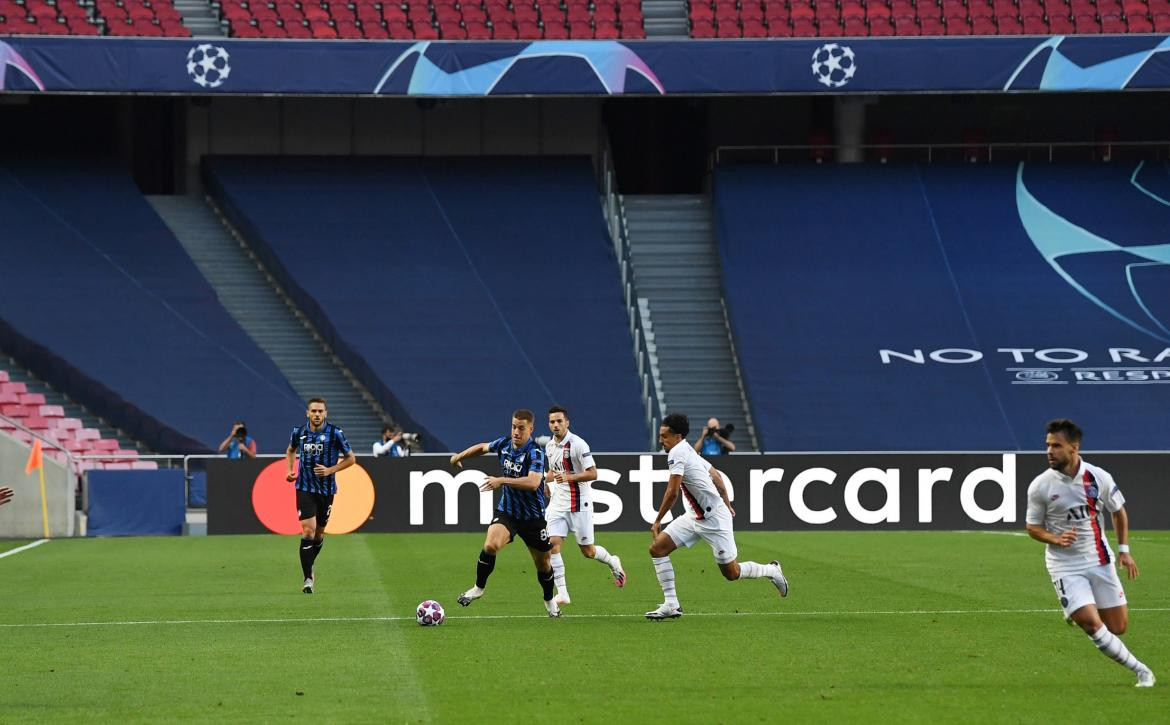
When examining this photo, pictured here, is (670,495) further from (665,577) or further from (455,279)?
(455,279)

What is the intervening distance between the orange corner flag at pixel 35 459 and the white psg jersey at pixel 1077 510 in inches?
877

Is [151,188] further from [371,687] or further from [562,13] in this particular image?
[371,687]

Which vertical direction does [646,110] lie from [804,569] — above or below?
above

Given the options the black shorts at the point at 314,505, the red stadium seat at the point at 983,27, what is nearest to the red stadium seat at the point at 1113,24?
the red stadium seat at the point at 983,27

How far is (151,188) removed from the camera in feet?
146

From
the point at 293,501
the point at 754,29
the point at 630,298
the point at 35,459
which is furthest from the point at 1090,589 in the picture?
the point at 754,29

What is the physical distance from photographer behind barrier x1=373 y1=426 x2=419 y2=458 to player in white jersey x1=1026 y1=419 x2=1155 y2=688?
68.5 ft

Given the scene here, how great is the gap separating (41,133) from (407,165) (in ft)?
29.8

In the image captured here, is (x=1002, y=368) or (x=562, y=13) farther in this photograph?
(x=562, y=13)

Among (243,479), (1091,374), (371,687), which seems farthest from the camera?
(1091,374)

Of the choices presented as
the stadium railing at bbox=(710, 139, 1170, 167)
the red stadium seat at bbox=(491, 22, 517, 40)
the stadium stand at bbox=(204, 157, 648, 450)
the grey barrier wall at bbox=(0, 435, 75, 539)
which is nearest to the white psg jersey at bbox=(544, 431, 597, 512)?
the grey barrier wall at bbox=(0, 435, 75, 539)

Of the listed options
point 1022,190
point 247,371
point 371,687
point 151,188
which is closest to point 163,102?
point 151,188

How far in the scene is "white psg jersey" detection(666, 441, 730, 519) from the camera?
15656mm

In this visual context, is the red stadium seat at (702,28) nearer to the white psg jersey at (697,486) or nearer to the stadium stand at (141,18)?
the stadium stand at (141,18)
